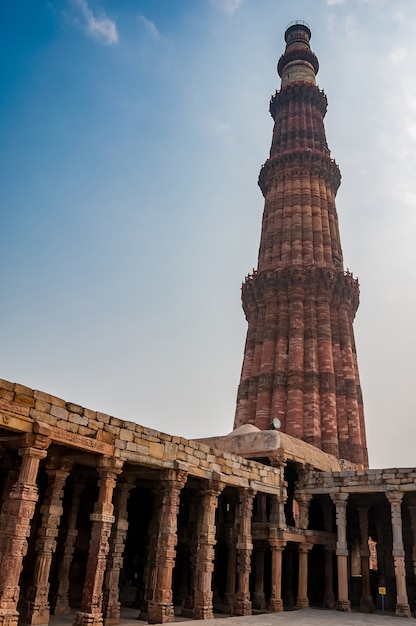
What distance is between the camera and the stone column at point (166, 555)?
1410 cm

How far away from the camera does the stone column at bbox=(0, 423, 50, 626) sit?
10781 mm

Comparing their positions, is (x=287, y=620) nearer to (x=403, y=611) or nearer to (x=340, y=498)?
(x=403, y=611)

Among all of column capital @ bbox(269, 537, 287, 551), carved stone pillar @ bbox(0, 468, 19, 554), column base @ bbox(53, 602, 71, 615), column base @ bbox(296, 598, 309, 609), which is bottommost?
column base @ bbox(53, 602, 71, 615)

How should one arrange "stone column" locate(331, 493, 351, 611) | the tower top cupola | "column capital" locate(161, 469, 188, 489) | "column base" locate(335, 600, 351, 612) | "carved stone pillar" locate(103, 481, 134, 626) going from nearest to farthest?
"carved stone pillar" locate(103, 481, 134, 626) < "column capital" locate(161, 469, 188, 489) < "column base" locate(335, 600, 351, 612) < "stone column" locate(331, 493, 351, 611) < the tower top cupola

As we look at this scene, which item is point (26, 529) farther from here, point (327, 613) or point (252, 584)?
point (252, 584)

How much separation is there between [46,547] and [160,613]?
3.35 m

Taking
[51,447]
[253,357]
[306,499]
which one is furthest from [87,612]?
[253,357]

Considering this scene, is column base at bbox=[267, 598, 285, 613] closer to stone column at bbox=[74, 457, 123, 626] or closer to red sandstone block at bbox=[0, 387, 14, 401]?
stone column at bbox=[74, 457, 123, 626]

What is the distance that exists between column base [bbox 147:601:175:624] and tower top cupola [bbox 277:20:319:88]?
40446 millimetres

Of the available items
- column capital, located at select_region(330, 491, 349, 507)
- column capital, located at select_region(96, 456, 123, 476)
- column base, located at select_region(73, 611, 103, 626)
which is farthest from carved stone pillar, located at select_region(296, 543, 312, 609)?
column capital, located at select_region(96, 456, 123, 476)

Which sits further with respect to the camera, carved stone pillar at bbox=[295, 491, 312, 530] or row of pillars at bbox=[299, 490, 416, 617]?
carved stone pillar at bbox=[295, 491, 312, 530]

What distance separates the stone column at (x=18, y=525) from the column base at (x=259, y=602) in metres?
11.1

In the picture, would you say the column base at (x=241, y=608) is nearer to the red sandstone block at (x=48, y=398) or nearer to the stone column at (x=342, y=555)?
the stone column at (x=342, y=555)

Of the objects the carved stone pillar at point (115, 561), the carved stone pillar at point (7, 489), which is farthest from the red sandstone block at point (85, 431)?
the carved stone pillar at point (115, 561)
